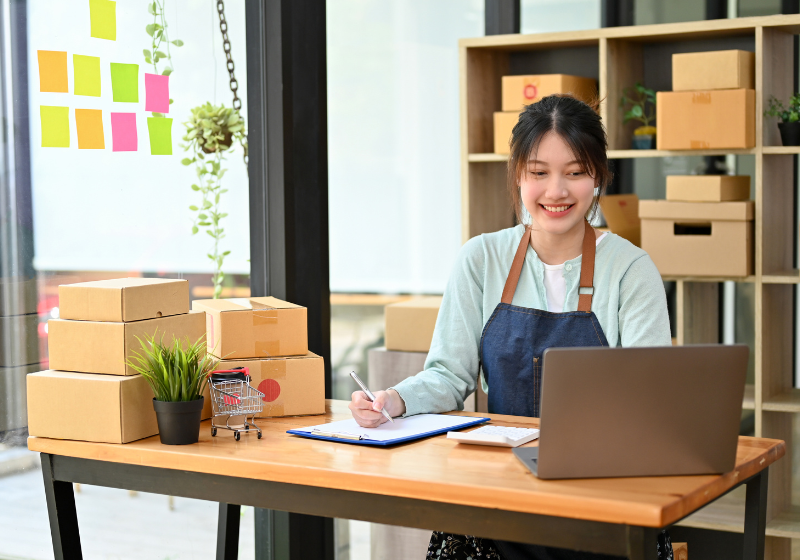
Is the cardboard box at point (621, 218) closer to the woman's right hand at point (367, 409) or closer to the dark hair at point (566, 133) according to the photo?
the dark hair at point (566, 133)

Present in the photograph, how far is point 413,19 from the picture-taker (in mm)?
4422

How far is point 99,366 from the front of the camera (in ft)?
6.01

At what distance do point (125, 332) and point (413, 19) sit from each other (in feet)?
9.90

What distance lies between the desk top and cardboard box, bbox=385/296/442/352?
45.7 inches

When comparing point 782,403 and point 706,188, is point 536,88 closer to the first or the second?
point 706,188

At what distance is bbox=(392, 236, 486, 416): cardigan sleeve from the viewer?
2.09 meters

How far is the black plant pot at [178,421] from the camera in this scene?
173 cm

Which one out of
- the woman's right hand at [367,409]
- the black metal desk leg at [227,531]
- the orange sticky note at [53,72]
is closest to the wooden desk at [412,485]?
the woman's right hand at [367,409]

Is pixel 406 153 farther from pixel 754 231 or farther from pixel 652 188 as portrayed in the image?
pixel 754 231

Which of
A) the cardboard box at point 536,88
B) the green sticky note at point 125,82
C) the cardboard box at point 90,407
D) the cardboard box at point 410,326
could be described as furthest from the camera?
the cardboard box at point 536,88

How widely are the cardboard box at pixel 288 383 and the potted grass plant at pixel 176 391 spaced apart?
0.21m

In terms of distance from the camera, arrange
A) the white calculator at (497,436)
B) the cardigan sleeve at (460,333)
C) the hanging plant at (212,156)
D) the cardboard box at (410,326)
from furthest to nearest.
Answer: the cardboard box at (410,326) < the hanging plant at (212,156) < the cardigan sleeve at (460,333) < the white calculator at (497,436)

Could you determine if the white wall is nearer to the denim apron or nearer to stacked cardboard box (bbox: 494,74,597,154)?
the denim apron

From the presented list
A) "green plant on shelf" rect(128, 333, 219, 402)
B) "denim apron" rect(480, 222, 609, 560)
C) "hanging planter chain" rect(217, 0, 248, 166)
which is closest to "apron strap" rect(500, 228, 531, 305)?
"denim apron" rect(480, 222, 609, 560)
